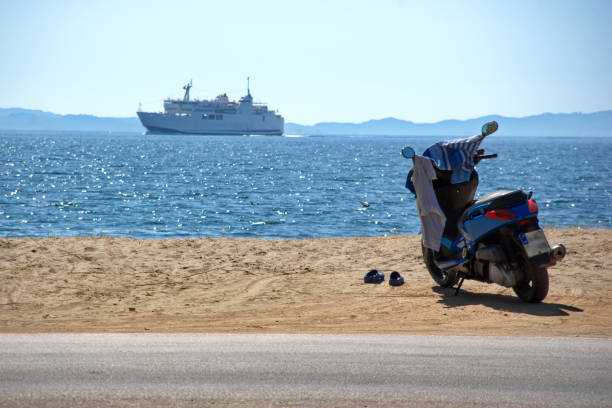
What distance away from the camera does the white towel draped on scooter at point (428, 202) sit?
7.81 m

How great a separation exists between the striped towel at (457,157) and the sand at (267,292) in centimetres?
157

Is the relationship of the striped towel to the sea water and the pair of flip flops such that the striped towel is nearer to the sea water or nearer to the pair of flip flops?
the pair of flip flops

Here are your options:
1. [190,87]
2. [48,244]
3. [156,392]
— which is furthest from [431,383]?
[190,87]

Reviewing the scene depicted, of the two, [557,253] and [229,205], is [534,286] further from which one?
[229,205]

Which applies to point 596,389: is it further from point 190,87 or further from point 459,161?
point 190,87

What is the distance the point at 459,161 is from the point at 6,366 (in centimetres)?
551

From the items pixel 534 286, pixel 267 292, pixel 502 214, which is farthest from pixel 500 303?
pixel 267 292

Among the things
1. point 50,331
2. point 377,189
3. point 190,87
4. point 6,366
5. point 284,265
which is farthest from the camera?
point 190,87

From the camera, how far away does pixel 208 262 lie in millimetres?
10234

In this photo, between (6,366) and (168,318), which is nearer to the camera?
(6,366)

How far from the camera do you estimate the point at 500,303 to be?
294 inches

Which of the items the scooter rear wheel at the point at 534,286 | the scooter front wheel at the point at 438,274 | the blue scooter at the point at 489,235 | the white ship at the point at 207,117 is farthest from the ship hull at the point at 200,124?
the scooter rear wheel at the point at 534,286

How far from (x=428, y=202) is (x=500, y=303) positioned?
1509 millimetres

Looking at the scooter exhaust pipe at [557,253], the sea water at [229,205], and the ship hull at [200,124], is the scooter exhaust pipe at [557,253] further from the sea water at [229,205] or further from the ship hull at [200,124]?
the ship hull at [200,124]
